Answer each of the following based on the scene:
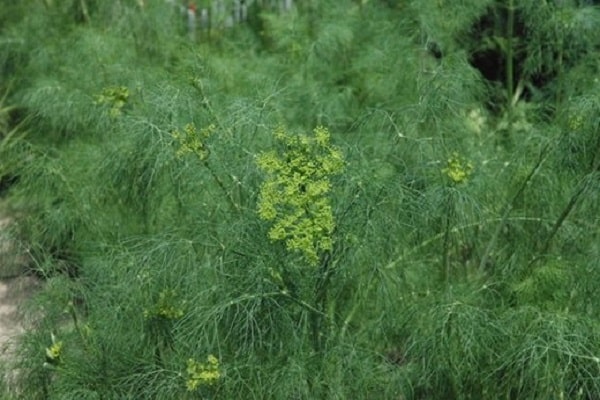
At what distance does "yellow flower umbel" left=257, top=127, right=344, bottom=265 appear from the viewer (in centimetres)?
329

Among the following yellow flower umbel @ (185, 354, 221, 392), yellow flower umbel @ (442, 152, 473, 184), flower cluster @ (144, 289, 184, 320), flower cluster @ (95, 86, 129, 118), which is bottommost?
flower cluster @ (144, 289, 184, 320)

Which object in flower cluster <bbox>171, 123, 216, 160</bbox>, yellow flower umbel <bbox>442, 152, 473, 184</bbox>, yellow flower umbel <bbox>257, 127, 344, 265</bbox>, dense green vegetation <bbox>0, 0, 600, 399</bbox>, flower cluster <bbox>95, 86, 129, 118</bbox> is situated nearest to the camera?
yellow flower umbel <bbox>257, 127, 344, 265</bbox>

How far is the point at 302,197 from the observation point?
130 inches

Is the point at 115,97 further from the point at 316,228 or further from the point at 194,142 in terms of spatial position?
the point at 316,228

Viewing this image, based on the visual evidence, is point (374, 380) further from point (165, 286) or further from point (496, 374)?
point (165, 286)

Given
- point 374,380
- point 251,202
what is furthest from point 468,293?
point 251,202

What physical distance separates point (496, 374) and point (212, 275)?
3.35ft

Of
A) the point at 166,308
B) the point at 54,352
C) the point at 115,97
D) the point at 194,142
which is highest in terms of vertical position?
the point at 194,142

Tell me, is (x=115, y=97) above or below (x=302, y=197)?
below

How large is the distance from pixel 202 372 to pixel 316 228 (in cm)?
59

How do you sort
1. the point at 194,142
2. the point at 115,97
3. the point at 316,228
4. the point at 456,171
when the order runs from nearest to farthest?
the point at 316,228 → the point at 194,142 → the point at 456,171 → the point at 115,97

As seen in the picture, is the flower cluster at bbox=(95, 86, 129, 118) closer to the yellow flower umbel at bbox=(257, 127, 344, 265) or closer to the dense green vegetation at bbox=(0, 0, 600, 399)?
the dense green vegetation at bbox=(0, 0, 600, 399)

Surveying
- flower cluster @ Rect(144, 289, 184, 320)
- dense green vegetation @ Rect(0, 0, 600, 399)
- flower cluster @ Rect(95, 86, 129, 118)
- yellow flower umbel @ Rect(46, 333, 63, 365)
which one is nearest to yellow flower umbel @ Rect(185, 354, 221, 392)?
dense green vegetation @ Rect(0, 0, 600, 399)

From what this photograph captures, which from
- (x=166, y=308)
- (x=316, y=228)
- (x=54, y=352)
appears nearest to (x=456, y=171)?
(x=316, y=228)
